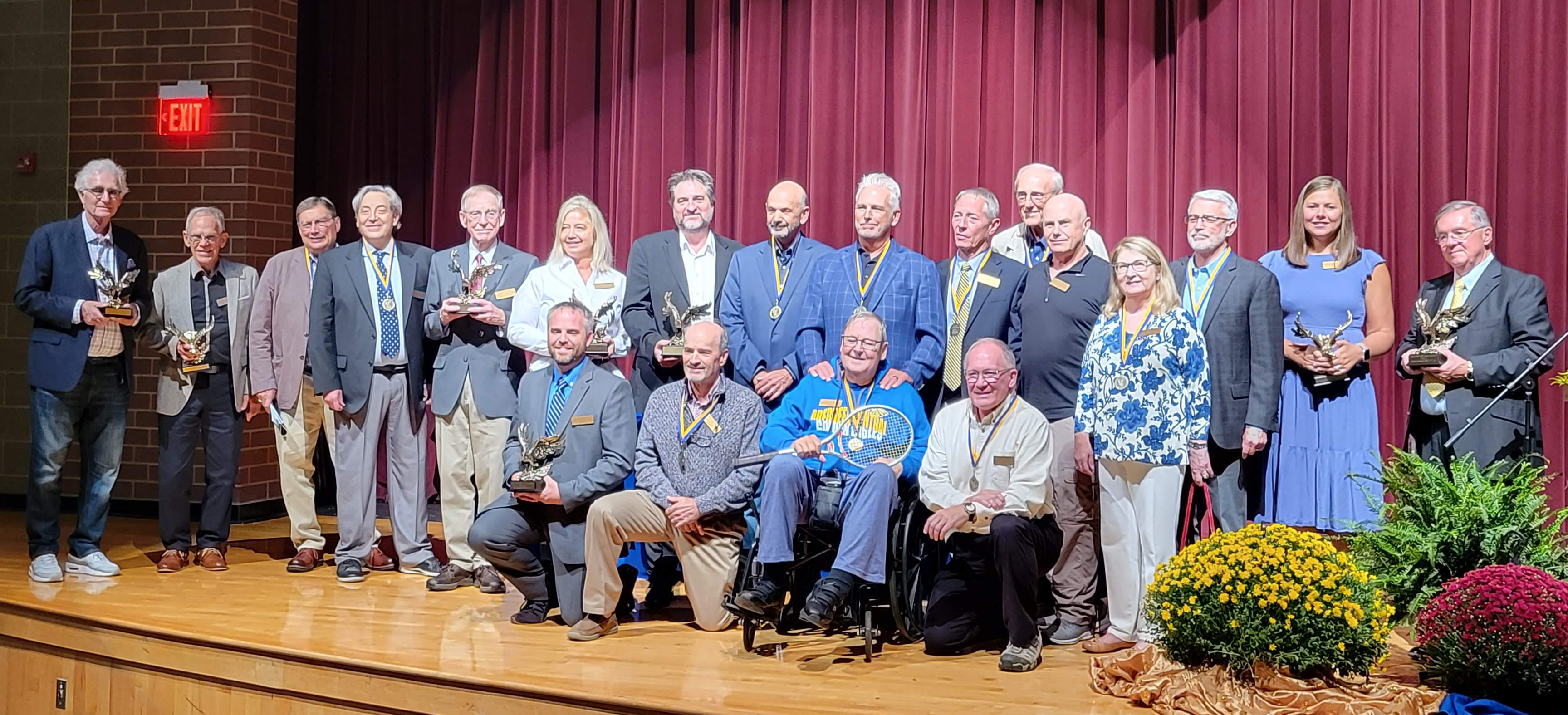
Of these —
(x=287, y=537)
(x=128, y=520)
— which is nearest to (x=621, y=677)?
(x=287, y=537)

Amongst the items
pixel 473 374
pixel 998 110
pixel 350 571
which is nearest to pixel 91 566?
pixel 350 571

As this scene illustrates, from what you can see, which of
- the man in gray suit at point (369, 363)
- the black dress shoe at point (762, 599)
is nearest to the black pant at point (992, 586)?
the black dress shoe at point (762, 599)

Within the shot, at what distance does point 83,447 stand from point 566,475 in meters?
2.20

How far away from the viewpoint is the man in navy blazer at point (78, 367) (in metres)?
5.23

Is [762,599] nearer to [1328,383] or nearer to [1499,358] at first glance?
[1328,383]

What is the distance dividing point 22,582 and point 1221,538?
4.41m

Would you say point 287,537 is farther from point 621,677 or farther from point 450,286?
point 621,677

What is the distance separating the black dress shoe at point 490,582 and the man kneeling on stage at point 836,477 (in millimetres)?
1276

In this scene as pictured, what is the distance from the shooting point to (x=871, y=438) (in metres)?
4.43

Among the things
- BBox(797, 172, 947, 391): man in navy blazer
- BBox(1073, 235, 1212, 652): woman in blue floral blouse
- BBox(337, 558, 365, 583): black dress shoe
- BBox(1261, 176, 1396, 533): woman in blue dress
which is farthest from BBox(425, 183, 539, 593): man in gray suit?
BBox(1261, 176, 1396, 533): woman in blue dress

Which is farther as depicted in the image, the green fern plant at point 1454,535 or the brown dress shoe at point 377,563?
the brown dress shoe at point 377,563

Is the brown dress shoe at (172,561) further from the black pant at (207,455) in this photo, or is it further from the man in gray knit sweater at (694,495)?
the man in gray knit sweater at (694,495)

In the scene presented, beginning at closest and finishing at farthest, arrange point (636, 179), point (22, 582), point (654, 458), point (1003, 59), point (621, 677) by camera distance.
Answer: point (621, 677) → point (654, 458) → point (22, 582) → point (1003, 59) → point (636, 179)

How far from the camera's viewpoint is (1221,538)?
3.78m
